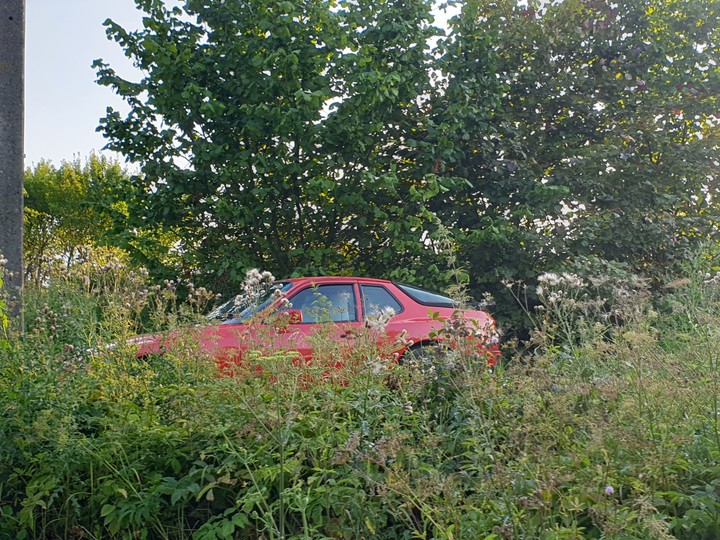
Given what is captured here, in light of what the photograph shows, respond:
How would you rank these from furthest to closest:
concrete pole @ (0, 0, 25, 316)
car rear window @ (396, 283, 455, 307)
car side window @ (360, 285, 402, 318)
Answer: car rear window @ (396, 283, 455, 307), car side window @ (360, 285, 402, 318), concrete pole @ (0, 0, 25, 316)

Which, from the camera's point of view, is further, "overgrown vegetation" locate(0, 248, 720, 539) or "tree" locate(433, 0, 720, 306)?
"tree" locate(433, 0, 720, 306)

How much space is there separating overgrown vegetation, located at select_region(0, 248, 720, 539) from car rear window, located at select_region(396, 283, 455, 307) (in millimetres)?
3776

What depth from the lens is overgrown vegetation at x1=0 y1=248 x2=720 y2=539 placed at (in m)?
2.75

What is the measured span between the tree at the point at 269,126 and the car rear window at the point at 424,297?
1989 millimetres

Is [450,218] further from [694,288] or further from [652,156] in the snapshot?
[694,288]

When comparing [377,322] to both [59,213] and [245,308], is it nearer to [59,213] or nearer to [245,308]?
[245,308]

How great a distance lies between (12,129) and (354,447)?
212 inches

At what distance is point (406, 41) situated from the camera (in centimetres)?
1021

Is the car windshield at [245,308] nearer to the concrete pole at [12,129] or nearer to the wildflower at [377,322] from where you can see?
the wildflower at [377,322]

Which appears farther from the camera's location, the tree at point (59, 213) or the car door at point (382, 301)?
the tree at point (59, 213)

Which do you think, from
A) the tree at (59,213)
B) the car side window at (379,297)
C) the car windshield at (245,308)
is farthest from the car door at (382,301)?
the tree at (59,213)

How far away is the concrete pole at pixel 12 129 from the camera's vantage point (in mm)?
6441

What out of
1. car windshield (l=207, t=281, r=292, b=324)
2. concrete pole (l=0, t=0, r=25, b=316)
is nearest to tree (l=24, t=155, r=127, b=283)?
concrete pole (l=0, t=0, r=25, b=316)

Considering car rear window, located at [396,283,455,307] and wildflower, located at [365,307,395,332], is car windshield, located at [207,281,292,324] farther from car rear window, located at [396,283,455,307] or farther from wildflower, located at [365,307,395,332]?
car rear window, located at [396,283,455,307]
